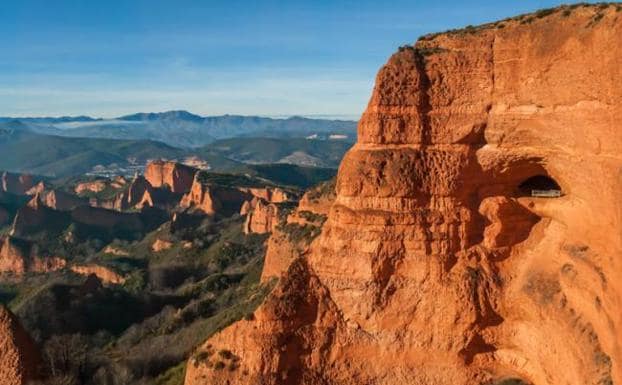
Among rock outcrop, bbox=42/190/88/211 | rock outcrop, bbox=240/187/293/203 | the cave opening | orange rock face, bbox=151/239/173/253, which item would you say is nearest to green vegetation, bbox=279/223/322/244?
the cave opening

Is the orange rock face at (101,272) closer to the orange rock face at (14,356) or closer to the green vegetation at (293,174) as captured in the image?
the orange rock face at (14,356)

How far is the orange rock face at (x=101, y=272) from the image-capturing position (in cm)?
6822

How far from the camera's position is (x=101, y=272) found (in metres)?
70.4

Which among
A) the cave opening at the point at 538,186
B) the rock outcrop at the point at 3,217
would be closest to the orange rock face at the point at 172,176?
the rock outcrop at the point at 3,217

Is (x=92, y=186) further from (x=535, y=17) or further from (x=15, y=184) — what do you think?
(x=535, y=17)

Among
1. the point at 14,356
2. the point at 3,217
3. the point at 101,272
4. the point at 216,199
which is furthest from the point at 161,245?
the point at 14,356

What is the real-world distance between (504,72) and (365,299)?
28.6 feet

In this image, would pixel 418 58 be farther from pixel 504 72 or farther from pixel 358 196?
pixel 358 196

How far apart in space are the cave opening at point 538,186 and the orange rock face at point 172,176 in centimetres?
10865

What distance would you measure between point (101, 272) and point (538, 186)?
2359 inches

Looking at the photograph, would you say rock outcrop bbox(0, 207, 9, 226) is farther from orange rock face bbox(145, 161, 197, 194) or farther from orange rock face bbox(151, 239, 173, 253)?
orange rock face bbox(151, 239, 173, 253)

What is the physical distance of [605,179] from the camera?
16.0 metres

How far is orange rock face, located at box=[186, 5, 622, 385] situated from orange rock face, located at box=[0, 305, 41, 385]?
27.2 ft

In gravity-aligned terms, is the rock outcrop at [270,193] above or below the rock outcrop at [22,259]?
above
